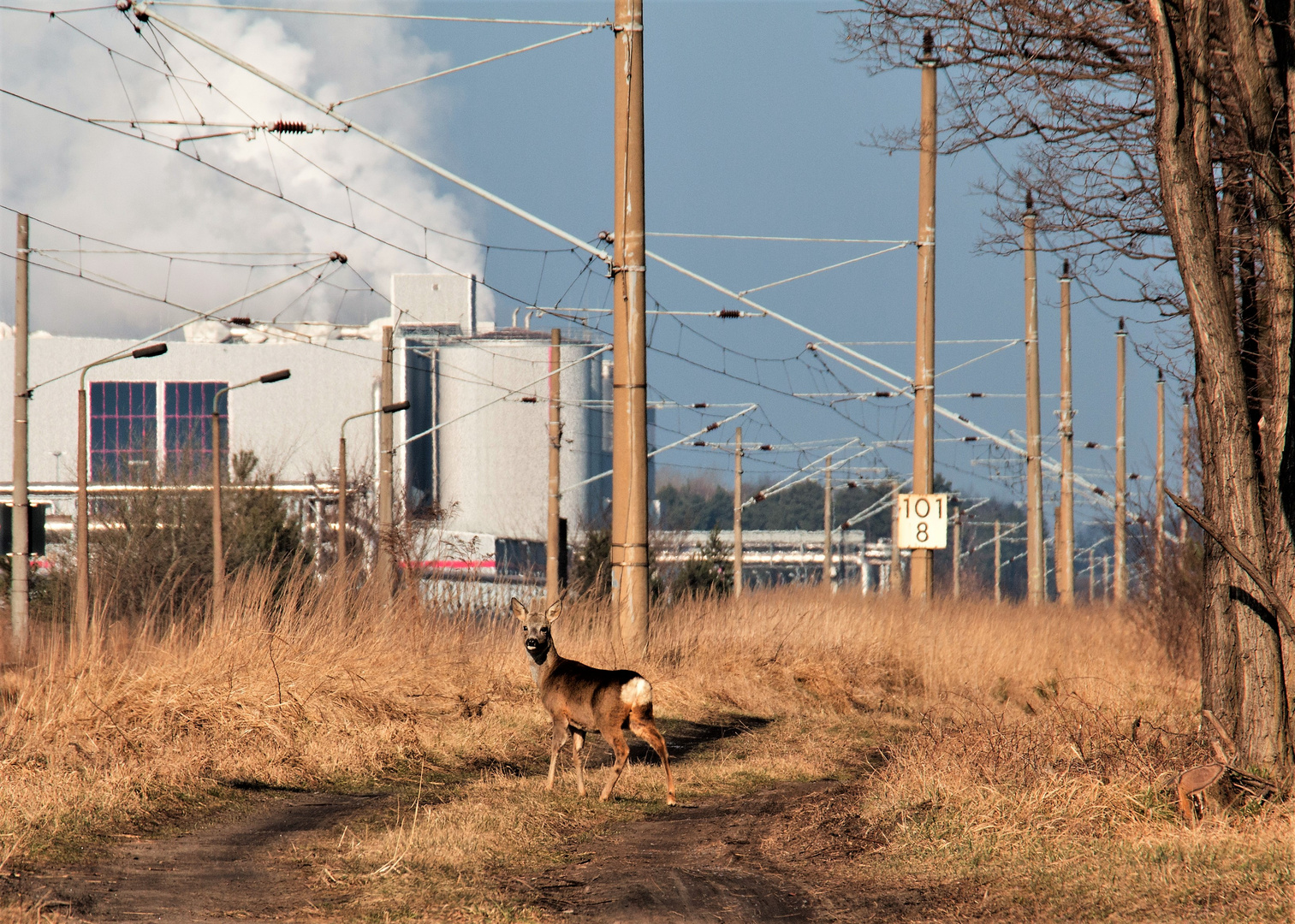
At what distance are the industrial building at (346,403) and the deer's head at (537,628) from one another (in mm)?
78325

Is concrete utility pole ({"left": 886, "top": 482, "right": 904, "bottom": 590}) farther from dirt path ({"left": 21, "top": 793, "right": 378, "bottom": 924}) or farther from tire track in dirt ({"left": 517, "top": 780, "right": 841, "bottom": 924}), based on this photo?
dirt path ({"left": 21, "top": 793, "right": 378, "bottom": 924})

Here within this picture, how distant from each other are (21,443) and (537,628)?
17235 mm

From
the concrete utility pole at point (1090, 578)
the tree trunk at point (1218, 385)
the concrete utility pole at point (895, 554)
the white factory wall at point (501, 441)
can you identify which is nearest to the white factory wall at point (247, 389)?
the white factory wall at point (501, 441)

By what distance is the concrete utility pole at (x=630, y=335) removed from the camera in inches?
677

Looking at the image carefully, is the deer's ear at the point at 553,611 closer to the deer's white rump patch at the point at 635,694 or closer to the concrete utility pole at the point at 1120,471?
the deer's white rump patch at the point at 635,694

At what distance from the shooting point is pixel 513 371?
103 meters

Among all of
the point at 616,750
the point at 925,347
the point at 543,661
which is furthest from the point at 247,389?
the point at 616,750

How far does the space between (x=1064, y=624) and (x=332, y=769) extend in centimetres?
1785

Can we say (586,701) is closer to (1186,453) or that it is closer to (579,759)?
(579,759)

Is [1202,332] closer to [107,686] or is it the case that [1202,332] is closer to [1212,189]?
[1212,189]

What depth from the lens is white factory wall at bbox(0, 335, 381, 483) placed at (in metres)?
95.8

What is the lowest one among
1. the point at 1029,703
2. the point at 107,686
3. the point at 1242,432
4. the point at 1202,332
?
the point at 1029,703

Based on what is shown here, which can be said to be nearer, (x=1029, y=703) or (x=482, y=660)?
(x=482, y=660)

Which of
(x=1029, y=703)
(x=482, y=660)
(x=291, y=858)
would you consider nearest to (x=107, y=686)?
(x=291, y=858)
